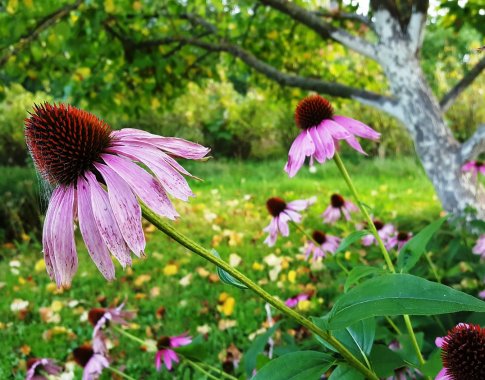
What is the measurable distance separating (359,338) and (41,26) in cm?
256

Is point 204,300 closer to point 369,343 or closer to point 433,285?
point 369,343

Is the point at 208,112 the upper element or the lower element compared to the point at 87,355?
upper

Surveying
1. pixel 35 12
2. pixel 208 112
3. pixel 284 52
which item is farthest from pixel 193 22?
pixel 208 112

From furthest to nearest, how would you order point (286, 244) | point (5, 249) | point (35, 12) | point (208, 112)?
point (208, 112), point (5, 249), point (286, 244), point (35, 12)

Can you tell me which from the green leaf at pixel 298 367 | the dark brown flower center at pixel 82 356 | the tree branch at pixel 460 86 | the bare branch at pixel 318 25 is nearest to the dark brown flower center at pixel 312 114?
the green leaf at pixel 298 367

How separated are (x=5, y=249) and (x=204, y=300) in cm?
204

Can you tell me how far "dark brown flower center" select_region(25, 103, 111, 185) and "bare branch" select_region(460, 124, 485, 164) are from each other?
2.28 metres

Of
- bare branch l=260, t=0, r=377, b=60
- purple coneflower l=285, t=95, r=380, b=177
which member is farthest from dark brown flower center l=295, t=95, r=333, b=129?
bare branch l=260, t=0, r=377, b=60

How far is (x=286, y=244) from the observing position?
3.15 meters

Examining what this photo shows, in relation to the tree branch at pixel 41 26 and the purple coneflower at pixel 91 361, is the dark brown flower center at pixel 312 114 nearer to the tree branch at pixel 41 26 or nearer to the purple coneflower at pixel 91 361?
the purple coneflower at pixel 91 361

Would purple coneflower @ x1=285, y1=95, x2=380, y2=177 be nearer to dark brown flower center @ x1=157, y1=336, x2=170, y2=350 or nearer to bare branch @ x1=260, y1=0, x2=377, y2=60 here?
dark brown flower center @ x1=157, y1=336, x2=170, y2=350

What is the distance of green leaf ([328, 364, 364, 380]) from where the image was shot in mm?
660

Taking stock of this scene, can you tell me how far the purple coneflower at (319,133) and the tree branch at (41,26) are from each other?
193 cm

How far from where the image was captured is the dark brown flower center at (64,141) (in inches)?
25.6
